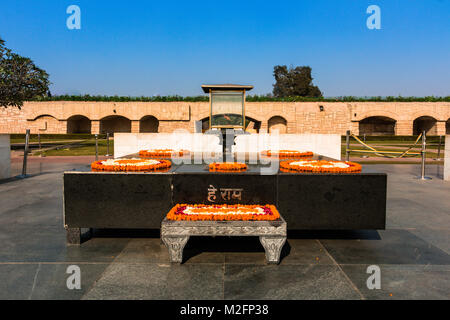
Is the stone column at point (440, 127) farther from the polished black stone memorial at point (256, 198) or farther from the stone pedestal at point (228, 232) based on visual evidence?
the stone pedestal at point (228, 232)

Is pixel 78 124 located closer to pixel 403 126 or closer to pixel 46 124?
pixel 46 124

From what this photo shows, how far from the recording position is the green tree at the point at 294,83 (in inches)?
2404

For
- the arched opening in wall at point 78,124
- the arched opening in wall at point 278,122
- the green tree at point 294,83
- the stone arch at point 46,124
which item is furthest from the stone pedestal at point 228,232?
the green tree at point 294,83

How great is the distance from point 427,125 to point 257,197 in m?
46.2

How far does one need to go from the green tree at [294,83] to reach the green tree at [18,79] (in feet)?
156

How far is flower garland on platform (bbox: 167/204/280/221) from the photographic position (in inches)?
153

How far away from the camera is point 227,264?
3762 mm

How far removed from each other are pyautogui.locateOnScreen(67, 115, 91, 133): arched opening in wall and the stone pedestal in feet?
133

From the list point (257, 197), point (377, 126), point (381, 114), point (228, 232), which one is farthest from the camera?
point (377, 126)

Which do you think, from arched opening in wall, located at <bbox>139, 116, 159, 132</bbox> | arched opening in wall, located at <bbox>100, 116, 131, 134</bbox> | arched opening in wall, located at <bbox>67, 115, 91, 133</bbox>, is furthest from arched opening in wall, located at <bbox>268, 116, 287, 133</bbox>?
arched opening in wall, located at <bbox>67, 115, 91, 133</bbox>

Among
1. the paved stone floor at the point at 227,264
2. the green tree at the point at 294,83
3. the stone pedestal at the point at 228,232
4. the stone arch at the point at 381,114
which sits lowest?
the paved stone floor at the point at 227,264

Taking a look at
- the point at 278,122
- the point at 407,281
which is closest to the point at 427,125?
the point at 278,122

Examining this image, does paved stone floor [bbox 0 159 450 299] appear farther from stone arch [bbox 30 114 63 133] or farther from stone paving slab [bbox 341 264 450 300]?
stone arch [bbox 30 114 63 133]

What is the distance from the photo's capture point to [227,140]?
9.27 meters
